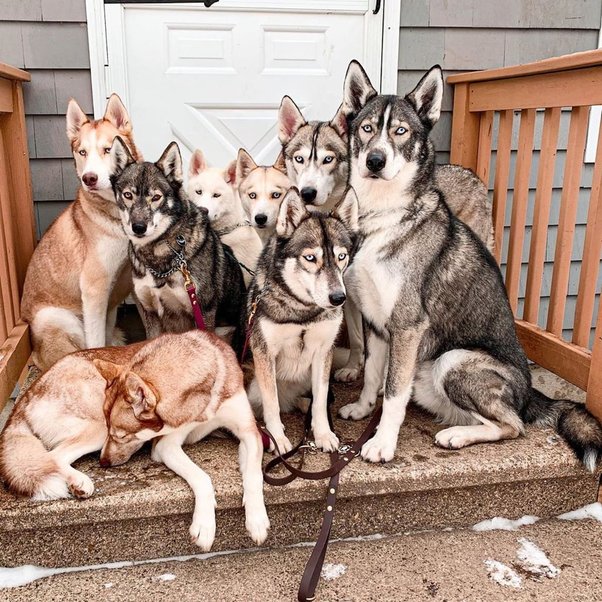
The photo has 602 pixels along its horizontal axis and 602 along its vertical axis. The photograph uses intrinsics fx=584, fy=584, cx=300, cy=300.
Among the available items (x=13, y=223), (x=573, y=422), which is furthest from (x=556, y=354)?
(x=13, y=223)

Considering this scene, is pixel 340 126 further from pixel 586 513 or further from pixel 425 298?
pixel 586 513

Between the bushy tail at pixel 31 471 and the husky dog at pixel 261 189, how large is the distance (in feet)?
6.16

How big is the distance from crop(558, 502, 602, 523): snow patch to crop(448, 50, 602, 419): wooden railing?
0.47 m

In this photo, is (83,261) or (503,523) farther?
(83,261)

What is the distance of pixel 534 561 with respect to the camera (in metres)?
2.55

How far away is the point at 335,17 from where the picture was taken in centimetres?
420

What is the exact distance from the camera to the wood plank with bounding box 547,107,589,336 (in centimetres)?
326

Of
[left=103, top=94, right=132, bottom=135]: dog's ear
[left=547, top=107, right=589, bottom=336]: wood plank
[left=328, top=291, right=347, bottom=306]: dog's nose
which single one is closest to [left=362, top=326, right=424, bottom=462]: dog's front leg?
[left=328, top=291, right=347, bottom=306]: dog's nose

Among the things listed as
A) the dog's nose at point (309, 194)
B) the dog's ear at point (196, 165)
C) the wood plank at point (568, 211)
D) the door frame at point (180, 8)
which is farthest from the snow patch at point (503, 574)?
the door frame at point (180, 8)

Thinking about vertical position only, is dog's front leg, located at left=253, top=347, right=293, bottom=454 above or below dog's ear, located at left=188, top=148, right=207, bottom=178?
below

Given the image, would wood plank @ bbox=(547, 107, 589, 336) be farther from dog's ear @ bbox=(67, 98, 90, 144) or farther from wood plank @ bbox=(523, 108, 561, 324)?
dog's ear @ bbox=(67, 98, 90, 144)

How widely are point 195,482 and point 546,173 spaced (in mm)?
2709

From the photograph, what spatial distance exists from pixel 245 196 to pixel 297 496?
2.00 m

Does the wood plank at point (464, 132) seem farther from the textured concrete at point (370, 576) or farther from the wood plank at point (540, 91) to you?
the textured concrete at point (370, 576)
